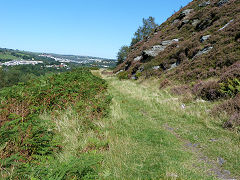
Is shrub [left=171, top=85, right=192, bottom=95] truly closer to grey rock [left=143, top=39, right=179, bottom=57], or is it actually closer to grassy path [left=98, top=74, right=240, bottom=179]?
grassy path [left=98, top=74, right=240, bottom=179]

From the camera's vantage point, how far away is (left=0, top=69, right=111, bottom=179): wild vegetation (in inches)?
110

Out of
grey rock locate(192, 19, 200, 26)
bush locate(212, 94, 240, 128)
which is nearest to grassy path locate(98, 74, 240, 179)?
bush locate(212, 94, 240, 128)

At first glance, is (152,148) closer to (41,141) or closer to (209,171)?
(209,171)

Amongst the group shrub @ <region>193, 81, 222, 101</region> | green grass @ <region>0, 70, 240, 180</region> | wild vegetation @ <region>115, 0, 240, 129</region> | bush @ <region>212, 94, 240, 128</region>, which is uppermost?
wild vegetation @ <region>115, 0, 240, 129</region>

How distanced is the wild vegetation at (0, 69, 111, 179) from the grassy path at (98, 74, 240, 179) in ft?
1.67

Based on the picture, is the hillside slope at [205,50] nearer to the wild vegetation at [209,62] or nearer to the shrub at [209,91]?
the wild vegetation at [209,62]

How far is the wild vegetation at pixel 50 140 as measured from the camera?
110 inches

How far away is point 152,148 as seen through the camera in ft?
14.2

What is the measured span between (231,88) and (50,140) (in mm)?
8328

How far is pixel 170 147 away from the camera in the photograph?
4.37 meters

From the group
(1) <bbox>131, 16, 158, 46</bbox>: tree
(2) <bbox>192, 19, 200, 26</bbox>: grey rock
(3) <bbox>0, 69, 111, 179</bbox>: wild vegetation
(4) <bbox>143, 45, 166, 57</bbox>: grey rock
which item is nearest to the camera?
(3) <bbox>0, 69, 111, 179</bbox>: wild vegetation

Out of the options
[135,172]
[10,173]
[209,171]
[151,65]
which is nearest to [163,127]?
[209,171]

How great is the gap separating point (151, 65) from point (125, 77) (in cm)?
499

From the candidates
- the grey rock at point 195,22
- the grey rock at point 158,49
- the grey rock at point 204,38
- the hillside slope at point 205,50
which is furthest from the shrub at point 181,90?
the grey rock at point 195,22
